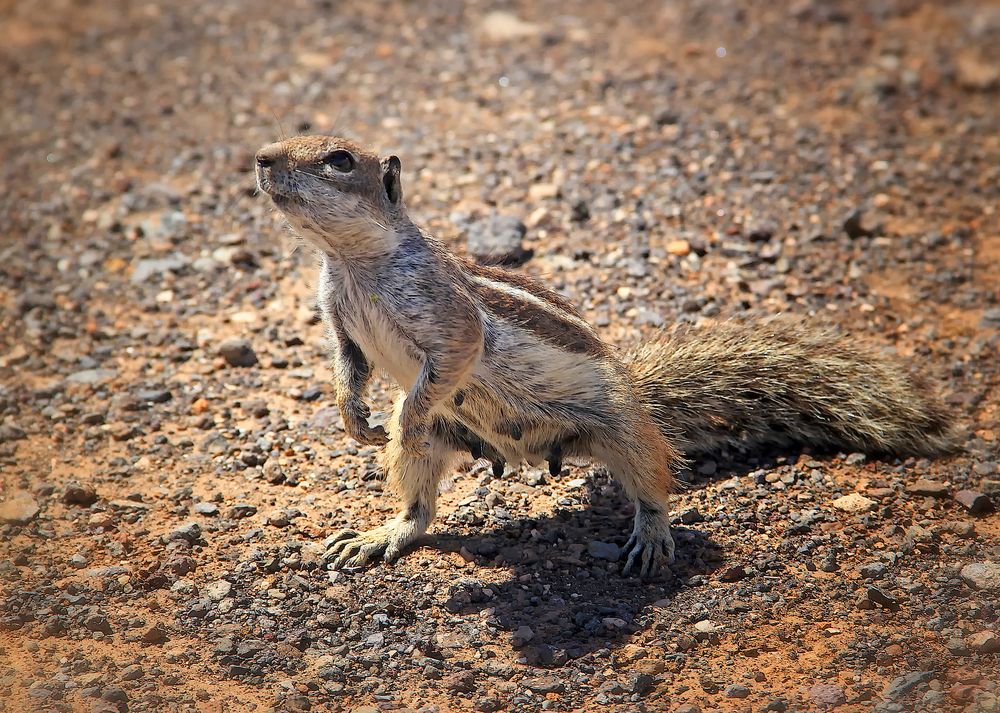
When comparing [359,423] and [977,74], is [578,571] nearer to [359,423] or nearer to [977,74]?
[359,423]

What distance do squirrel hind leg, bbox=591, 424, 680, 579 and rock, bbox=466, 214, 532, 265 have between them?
2.30 meters

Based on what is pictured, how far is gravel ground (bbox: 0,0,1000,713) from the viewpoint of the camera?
15.0 ft

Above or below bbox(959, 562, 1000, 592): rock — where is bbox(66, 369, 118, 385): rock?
above

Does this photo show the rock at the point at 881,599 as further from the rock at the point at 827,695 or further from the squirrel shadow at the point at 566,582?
the squirrel shadow at the point at 566,582

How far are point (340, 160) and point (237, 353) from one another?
238 centimetres

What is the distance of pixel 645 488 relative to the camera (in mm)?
5191

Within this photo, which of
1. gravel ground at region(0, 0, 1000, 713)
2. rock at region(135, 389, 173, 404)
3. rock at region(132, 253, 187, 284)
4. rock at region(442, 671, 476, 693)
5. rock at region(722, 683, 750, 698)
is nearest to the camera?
rock at region(722, 683, 750, 698)

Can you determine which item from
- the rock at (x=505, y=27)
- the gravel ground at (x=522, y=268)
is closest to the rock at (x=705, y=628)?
the gravel ground at (x=522, y=268)

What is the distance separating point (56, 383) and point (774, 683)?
444 cm

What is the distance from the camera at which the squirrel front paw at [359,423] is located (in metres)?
5.11

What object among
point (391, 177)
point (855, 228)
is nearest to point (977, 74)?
point (855, 228)

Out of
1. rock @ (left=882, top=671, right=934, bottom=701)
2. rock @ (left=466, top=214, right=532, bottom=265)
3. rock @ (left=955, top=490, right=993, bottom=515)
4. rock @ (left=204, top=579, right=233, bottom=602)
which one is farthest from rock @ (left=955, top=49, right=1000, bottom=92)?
rock @ (left=204, top=579, right=233, bottom=602)

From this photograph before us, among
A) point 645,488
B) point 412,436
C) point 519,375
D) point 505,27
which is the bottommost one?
point 645,488

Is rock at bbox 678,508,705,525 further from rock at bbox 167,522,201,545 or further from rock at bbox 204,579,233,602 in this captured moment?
rock at bbox 167,522,201,545
